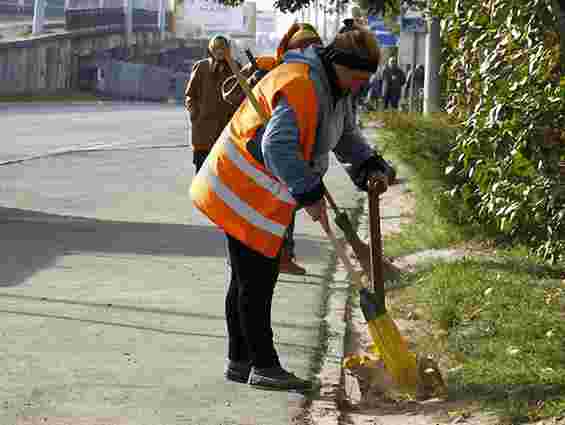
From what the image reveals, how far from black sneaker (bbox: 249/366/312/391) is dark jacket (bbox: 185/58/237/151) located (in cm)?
403

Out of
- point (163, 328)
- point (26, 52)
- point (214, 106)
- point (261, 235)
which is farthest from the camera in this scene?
point (26, 52)

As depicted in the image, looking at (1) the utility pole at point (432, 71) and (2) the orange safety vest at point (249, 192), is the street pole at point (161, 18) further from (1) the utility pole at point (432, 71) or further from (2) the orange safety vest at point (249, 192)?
(2) the orange safety vest at point (249, 192)

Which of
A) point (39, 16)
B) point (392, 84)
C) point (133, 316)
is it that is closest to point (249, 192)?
point (133, 316)

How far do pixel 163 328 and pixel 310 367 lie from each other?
3.67 ft

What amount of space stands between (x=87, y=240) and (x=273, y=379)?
5486mm

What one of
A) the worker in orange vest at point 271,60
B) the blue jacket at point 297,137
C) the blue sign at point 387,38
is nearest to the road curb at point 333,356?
the worker in orange vest at point 271,60

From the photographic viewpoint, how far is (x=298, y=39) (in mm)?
7559

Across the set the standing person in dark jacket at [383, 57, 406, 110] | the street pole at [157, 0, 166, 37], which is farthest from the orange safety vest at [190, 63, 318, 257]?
the street pole at [157, 0, 166, 37]

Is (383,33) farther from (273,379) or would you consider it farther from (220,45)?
(273,379)

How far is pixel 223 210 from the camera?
6188mm

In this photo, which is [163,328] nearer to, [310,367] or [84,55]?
[310,367]

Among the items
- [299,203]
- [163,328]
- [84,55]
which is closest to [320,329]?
[163,328]

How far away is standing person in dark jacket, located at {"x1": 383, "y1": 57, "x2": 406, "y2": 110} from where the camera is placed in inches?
1481

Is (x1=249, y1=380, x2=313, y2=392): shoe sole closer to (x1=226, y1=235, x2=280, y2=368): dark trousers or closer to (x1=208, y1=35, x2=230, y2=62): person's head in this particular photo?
(x1=226, y1=235, x2=280, y2=368): dark trousers
